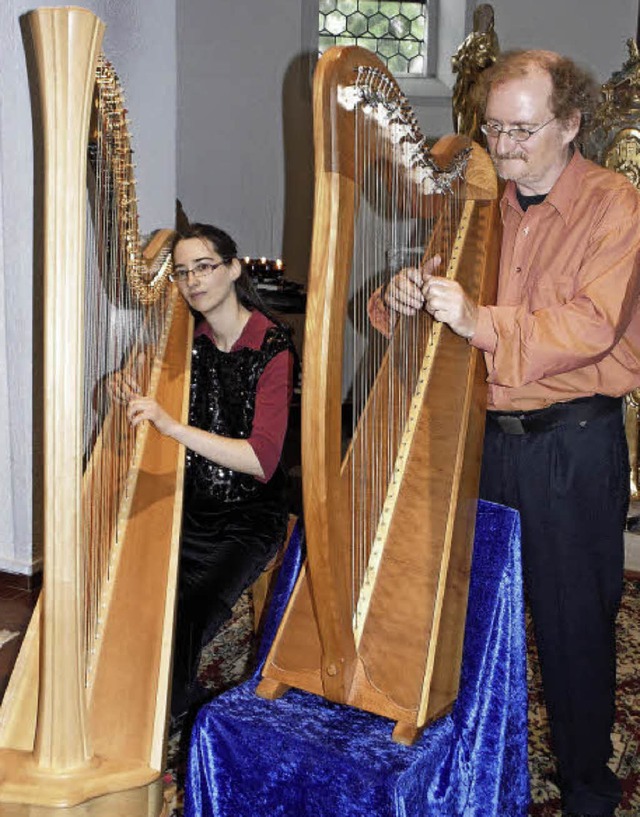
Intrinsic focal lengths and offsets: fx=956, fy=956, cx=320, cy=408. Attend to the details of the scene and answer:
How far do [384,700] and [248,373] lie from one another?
108 centimetres

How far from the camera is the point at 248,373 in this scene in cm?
229

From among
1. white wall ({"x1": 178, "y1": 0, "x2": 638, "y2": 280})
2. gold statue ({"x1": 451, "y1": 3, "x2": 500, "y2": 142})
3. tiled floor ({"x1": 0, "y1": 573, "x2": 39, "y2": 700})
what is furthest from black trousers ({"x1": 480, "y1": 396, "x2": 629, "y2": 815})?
white wall ({"x1": 178, "y1": 0, "x2": 638, "y2": 280})

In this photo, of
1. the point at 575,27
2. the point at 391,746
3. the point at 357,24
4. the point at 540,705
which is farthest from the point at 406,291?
the point at 357,24

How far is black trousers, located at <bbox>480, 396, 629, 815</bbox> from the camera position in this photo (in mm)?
1819

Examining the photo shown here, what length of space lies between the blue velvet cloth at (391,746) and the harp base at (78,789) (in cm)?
19

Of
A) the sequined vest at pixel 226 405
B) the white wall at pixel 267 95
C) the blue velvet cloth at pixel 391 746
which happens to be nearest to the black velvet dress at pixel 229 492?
the sequined vest at pixel 226 405

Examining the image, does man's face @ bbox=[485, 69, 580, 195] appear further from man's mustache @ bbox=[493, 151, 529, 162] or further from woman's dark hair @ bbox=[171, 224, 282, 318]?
woman's dark hair @ bbox=[171, 224, 282, 318]

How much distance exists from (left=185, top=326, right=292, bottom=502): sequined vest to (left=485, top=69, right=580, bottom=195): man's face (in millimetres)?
770

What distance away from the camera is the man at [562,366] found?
164 centimetres

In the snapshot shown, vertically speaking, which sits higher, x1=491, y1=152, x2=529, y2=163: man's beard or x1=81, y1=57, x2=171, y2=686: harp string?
x1=491, y1=152, x2=529, y2=163: man's beard

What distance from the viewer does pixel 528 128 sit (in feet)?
5.66

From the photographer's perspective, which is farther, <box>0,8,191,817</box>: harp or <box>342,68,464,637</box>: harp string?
<box>342,68,464,637</box>: harp string

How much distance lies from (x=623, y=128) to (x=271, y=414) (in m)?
2.27

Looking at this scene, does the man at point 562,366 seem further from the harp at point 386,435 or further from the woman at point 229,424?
the woman at point 229,424
